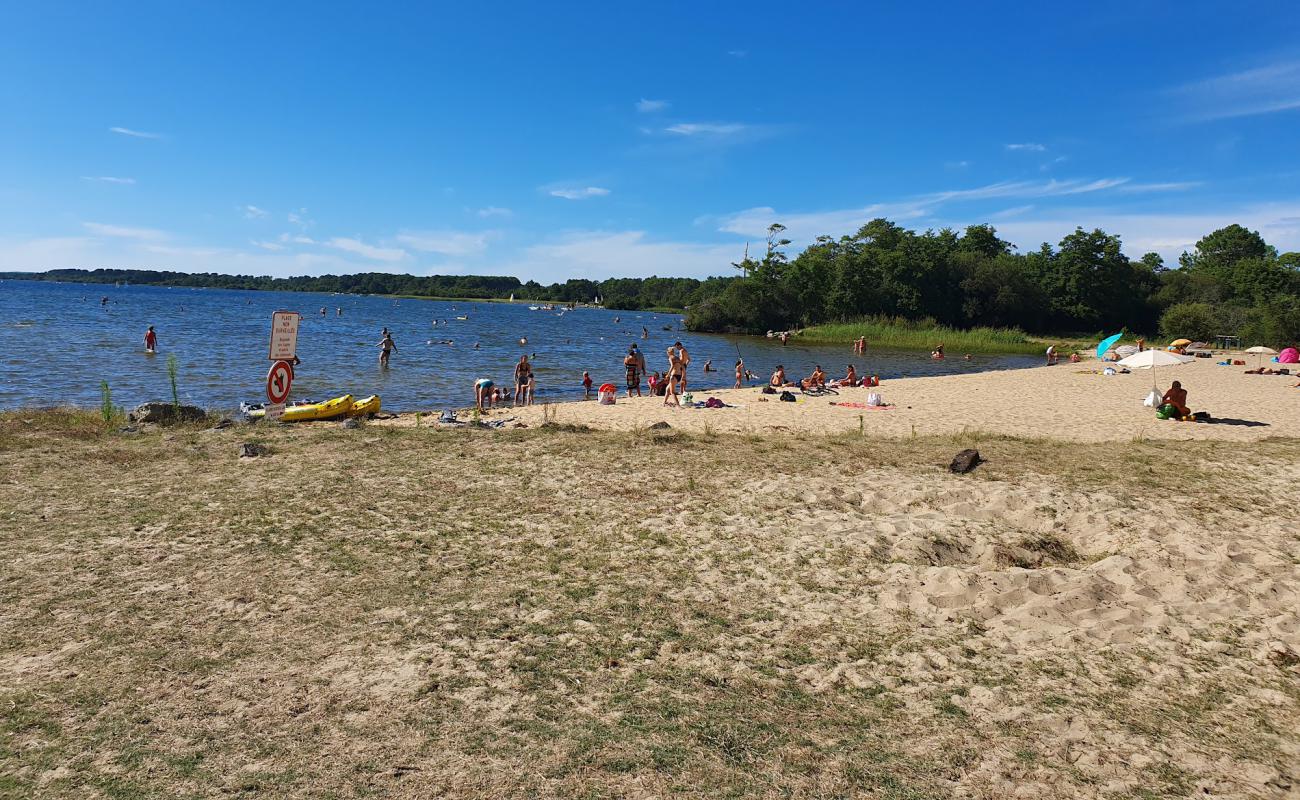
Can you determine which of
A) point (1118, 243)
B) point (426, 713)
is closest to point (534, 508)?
point (426, 713)

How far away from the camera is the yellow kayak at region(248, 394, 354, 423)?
Answer: 15281 mm

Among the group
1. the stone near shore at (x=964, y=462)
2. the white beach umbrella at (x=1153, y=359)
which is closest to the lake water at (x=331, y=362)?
the white beach umbrella at (x=1153, y=359)

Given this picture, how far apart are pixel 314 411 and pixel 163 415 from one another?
2.92 metres

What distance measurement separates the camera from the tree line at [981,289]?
65812 mm

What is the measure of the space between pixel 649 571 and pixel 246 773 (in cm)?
352

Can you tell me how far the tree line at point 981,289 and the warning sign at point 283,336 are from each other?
2339 inches

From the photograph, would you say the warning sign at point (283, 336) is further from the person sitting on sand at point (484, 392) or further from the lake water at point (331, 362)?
the lake water at point (331, 362)

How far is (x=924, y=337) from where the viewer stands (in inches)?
2211

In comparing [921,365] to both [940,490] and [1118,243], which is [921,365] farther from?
[1118,243]

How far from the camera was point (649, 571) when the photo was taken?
6.56 meters

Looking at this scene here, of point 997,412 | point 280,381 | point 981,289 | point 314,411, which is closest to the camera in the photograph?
point 280,381

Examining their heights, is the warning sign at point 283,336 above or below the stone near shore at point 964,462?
above

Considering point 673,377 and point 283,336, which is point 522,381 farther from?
point 283,336

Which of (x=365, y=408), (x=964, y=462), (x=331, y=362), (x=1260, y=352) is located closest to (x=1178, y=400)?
(x=964, y=462)
